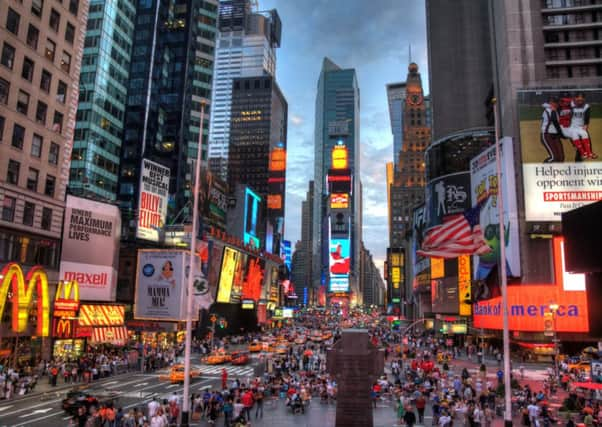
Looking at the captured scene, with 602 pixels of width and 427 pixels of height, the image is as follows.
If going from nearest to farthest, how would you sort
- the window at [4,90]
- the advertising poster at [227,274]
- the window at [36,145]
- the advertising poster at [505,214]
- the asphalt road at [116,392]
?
the asphalt road at [116,392] < the window at [4,90] < the window at [36,145] < the advertising poster at [505,214] < the advertising poster at [227,274]

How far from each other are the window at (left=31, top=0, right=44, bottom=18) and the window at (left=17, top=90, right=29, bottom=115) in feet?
23.3

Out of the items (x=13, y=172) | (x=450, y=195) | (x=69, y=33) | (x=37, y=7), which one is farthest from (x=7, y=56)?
(x=450, y=195)

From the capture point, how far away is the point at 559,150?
58.2 metres

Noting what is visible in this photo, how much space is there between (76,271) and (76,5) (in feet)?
83.6

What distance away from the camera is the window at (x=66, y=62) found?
45.0 meters

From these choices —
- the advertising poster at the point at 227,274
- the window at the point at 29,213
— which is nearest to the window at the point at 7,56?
the window at the point at 29,213

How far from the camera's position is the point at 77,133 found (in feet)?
294

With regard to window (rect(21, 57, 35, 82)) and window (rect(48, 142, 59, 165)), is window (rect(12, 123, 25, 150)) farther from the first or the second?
window (rect(21, 57, 35, 82))

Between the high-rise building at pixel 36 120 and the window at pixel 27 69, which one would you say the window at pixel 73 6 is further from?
the window at pixel 27 69

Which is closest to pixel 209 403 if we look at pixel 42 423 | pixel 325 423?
pixel 325 423

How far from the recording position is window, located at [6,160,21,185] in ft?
127

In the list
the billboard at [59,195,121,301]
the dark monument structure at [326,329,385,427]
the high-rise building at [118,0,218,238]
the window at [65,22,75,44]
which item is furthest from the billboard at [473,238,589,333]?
the high-rise building at [118,0,218,238]

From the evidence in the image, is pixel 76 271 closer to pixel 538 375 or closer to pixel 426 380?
pixel 426 380

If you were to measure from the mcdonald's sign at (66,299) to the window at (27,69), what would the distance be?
17.4m
